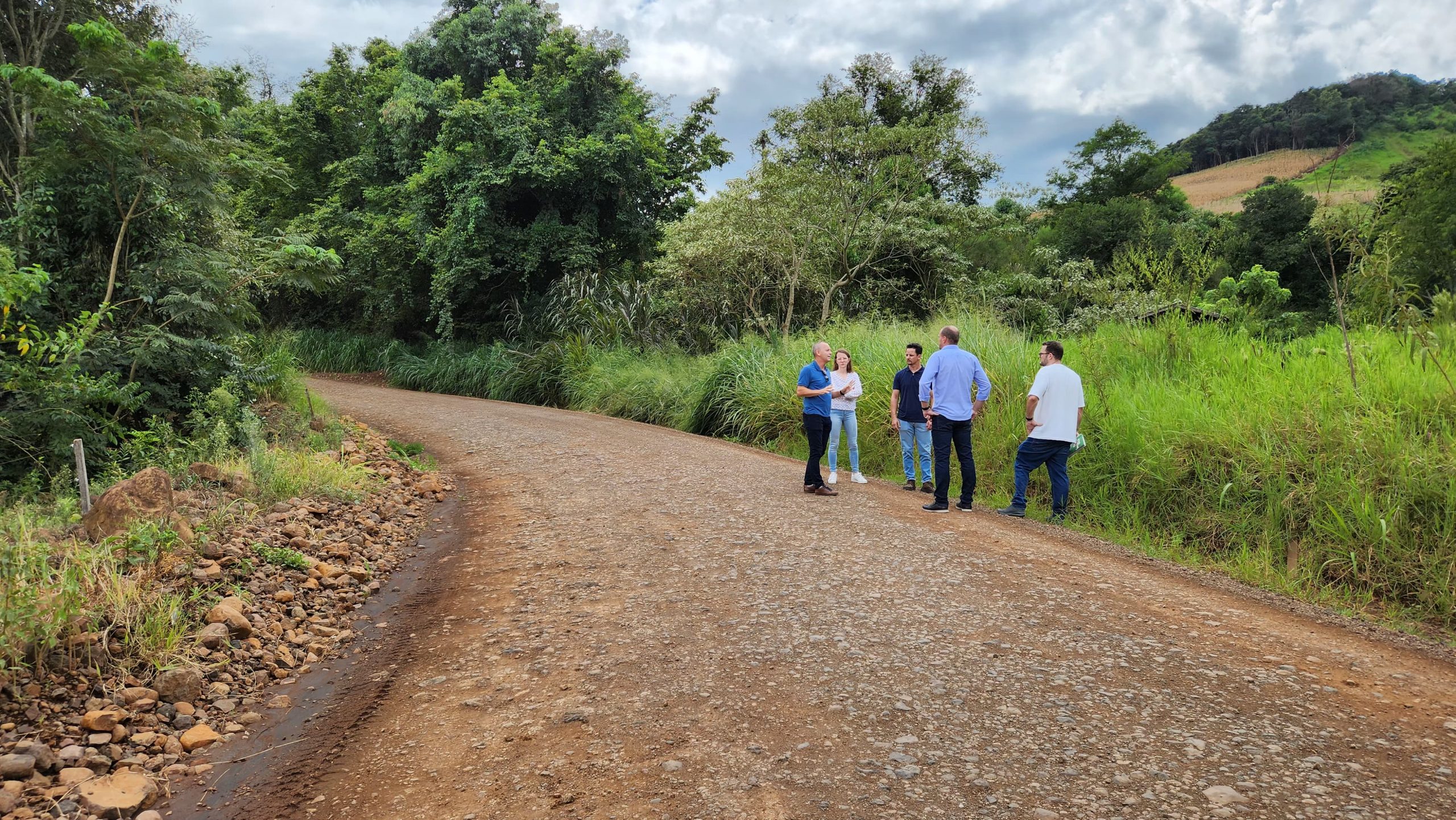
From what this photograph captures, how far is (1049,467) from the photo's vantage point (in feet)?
25.2

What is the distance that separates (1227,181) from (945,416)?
54200 mm

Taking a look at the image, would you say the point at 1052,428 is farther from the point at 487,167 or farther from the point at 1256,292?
the point at 1256,292

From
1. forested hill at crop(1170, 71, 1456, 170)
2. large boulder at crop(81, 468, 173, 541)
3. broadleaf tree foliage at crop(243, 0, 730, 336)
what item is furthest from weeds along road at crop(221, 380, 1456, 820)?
broadleaf tree foliage at crop(243, 0, 730, 336)

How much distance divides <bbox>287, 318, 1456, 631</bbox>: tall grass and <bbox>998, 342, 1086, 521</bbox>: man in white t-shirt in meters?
0.44

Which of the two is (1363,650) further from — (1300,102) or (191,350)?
(1300,102)

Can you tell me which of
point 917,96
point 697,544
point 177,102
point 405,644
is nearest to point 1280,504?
point 697,544

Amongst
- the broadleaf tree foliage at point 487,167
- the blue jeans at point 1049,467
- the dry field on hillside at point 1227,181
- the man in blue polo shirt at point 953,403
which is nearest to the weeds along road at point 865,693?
the blue jeans at point 1049,467

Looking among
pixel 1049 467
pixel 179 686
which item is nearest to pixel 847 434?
pixel 1049 467

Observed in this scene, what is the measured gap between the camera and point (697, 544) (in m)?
6.41

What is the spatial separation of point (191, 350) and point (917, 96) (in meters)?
24.1

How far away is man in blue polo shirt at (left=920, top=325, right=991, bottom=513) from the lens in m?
7.93

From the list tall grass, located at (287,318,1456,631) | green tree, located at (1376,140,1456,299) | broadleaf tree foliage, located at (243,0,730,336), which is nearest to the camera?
tall grass, located at (287,318,1456,631)

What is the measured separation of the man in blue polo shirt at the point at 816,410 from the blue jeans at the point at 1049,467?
1850mm

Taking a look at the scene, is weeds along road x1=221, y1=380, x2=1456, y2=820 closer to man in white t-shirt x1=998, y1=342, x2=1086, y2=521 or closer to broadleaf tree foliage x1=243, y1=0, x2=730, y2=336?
man in white t-shirt x1=998, y1=342, x2=1086, y2=521
